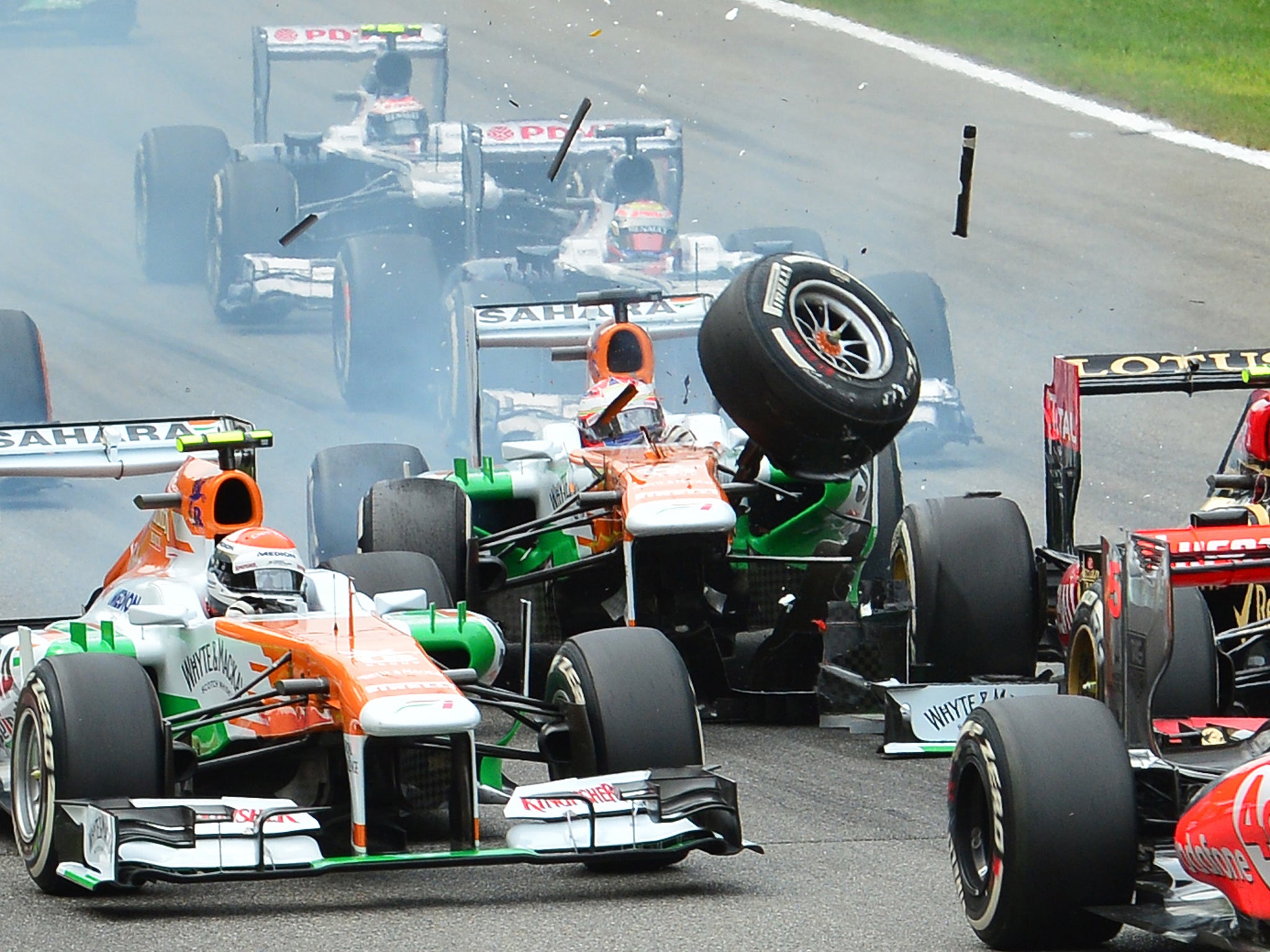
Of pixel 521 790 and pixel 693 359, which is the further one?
pixel 693 359

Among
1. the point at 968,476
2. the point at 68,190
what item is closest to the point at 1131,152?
the point at 968,476

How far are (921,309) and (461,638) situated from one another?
30.9 feet

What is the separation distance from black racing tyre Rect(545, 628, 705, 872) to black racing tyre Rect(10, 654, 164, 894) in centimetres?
149

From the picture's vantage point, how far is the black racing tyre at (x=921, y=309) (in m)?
18.8

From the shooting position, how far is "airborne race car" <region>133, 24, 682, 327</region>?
22.7m

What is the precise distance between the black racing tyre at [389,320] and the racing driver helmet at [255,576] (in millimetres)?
10535

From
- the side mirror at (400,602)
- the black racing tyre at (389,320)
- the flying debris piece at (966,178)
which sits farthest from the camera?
the black racing tyre at (389,320)

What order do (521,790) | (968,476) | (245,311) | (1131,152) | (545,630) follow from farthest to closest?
1. (1131,152)
2. (245,311)
3. (968,476)
4. (545,630)
5. (521,790)

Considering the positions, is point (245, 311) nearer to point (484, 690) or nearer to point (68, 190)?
point (68, 190)

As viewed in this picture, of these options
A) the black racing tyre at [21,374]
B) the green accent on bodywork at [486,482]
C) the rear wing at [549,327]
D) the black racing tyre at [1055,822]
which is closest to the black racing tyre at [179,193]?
the black racing tyre at [21,374]

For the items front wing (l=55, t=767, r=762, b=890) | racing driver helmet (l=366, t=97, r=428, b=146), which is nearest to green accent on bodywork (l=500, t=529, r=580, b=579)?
front wing (l=55, t=767, r=762, b=890)

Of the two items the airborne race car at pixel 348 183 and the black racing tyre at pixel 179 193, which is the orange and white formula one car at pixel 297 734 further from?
the black racing tyre at pixel 179 193

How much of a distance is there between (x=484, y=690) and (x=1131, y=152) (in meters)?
18.7

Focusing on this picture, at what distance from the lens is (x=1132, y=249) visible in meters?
24.9
